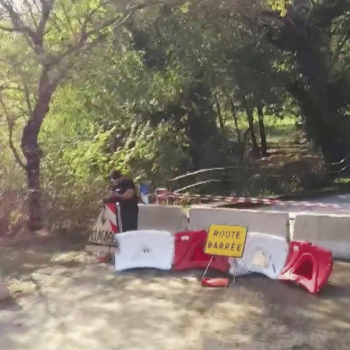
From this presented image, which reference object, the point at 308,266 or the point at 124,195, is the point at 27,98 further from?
the point at 308,266

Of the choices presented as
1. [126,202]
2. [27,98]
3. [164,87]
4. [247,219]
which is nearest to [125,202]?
[126,202]

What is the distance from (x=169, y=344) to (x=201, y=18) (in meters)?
8.24

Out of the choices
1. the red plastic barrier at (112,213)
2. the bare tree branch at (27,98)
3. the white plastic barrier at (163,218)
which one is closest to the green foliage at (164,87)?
the bare tree branch at (27,98)

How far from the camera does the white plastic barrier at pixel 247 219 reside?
9672mm

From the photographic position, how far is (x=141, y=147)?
1764 centimetres

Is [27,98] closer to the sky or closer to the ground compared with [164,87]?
closer to the ground

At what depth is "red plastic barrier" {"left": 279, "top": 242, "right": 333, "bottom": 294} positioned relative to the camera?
777 cm

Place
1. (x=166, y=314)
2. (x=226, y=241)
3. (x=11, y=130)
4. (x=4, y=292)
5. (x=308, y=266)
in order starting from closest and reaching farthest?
(x=166, y=314)
(x=4, y=292)
(x=308, y=266)
(x=226, y=241)
(x=11, y=130)

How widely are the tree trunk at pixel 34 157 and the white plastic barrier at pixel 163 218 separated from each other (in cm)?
233

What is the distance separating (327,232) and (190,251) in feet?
6.88

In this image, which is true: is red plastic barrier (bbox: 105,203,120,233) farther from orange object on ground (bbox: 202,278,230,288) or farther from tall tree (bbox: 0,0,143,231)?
tall tree (bbox: 0,0,143,231)

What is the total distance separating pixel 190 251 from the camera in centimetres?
922

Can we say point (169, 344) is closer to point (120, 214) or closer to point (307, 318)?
point (307, 318)

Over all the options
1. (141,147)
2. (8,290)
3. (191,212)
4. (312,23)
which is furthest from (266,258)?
(312,23)
